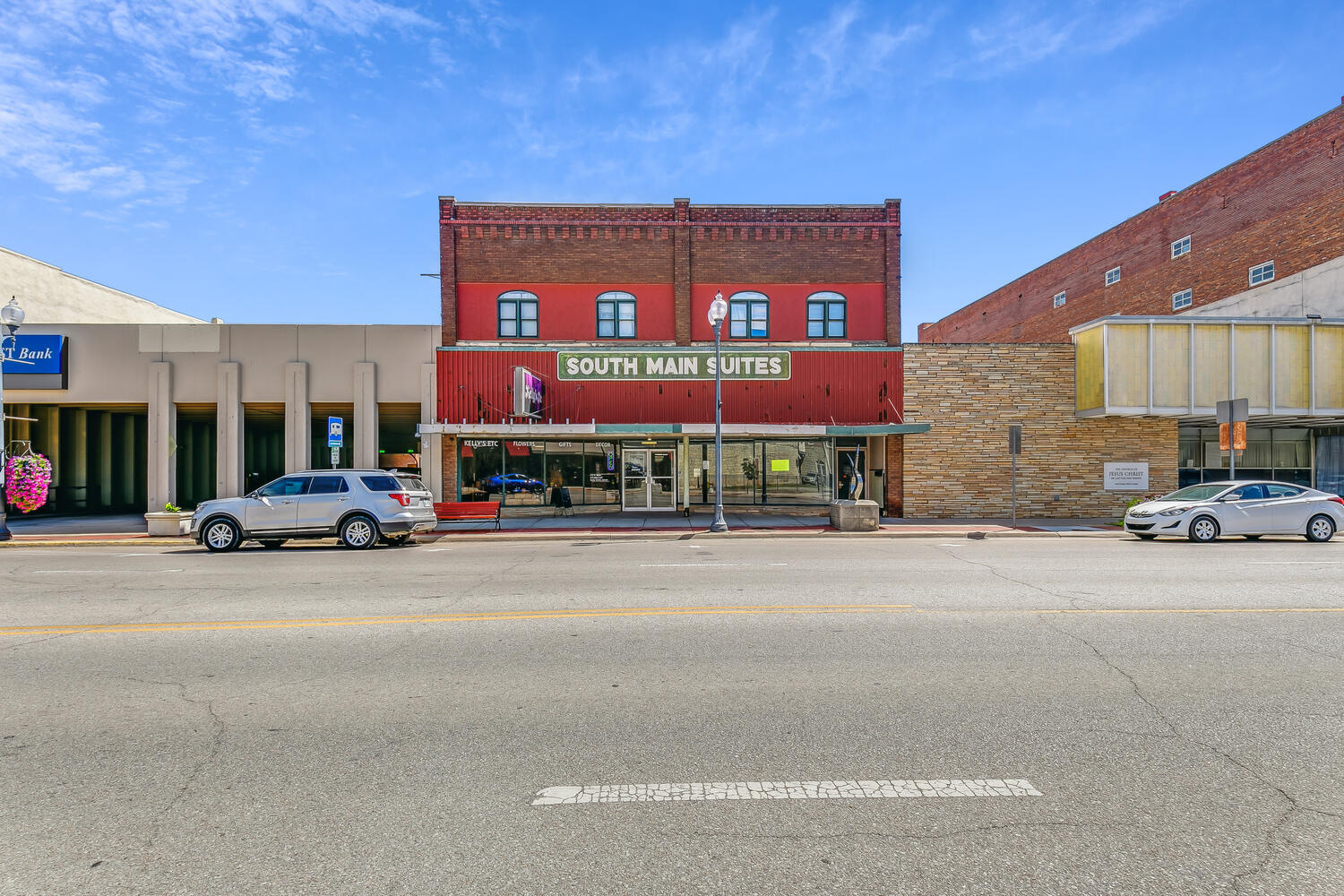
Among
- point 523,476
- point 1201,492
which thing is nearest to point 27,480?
point 523,476

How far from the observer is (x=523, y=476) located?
22.7 meters

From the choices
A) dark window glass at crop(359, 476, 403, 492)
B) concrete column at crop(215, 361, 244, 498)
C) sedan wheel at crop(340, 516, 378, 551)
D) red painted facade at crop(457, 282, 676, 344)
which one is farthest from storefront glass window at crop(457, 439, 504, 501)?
sedan wheel at crop(340, 516, 378, 551)

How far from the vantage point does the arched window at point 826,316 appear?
22828mm

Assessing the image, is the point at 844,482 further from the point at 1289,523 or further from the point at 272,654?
the point at 272,654

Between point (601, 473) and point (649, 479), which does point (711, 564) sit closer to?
point (649, 479)

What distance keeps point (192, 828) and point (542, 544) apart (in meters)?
12.3

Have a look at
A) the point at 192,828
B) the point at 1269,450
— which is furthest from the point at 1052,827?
the point at 1269,450

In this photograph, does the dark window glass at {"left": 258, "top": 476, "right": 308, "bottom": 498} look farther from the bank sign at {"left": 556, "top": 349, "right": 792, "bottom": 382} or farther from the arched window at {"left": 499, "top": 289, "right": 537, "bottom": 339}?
the arched window at {"left": 499, "top": 289, "right": 537, "bottom": 339}

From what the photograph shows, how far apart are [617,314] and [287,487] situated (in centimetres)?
1142

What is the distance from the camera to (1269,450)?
76.9 ft

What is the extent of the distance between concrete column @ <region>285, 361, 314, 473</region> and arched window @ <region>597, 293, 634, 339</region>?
9.20m

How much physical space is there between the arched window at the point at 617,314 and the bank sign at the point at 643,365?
1497mm

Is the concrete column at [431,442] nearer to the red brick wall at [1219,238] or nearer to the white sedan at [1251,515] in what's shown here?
the white sedan at [1251,515]

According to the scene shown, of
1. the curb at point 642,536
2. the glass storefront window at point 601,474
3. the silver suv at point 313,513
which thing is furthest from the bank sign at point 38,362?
the glass storefront window at point 601,474
